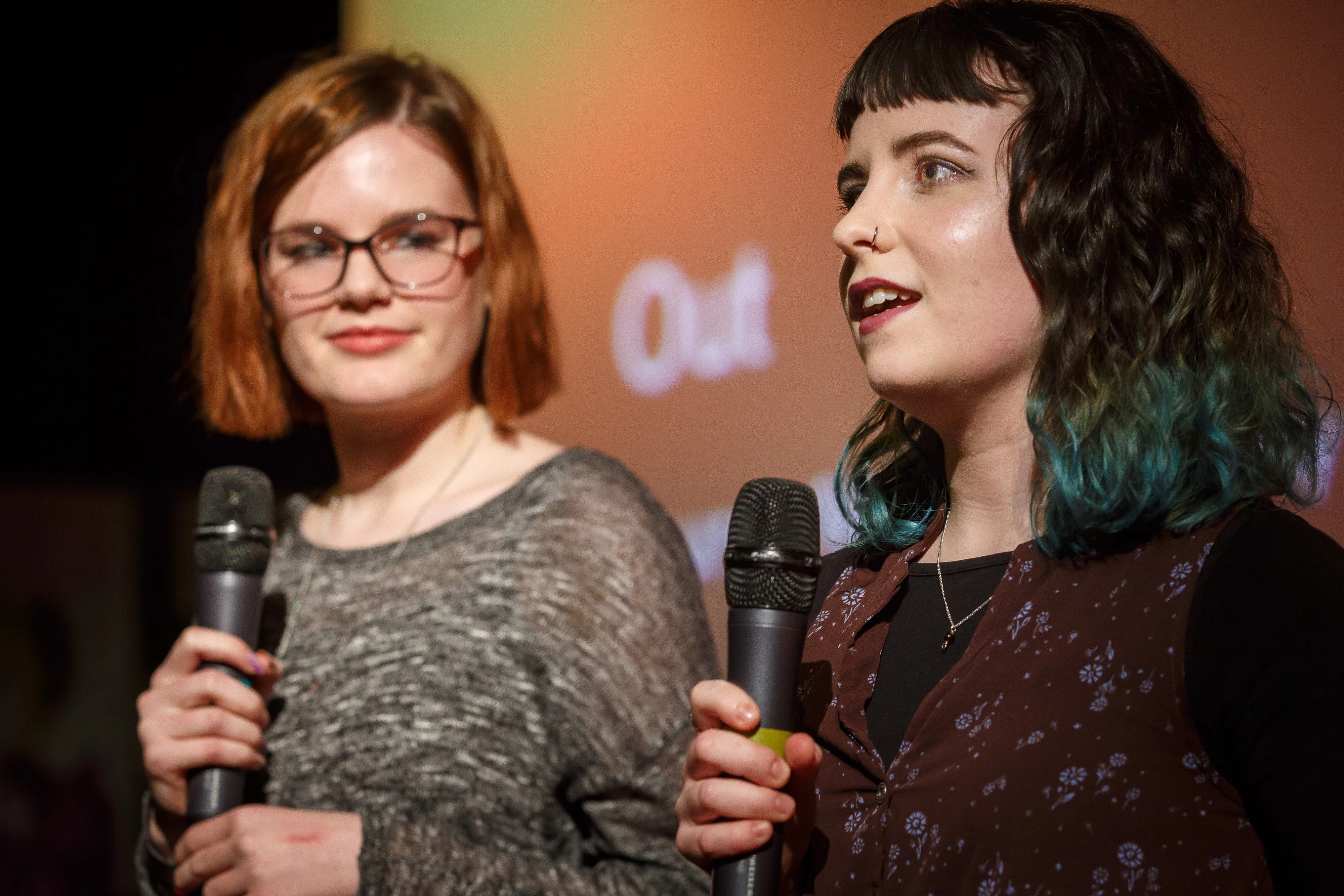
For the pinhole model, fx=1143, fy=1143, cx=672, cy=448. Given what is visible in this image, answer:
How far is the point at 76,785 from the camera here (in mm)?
2855

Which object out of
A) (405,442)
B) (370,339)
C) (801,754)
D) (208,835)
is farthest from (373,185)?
(801,754)

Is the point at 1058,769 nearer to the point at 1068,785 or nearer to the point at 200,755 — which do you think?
the point at 1068,785

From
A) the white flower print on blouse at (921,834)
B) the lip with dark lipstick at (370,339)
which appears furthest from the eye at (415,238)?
the white flower print on blouse at (921,834)

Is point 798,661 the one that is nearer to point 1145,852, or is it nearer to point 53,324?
point 1145,852

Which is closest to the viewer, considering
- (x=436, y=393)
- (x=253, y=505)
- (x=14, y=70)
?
(x=253, y=505)

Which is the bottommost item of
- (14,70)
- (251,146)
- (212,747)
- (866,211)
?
(212,747)

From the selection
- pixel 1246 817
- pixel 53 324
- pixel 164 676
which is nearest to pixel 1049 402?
pixel 1246 817

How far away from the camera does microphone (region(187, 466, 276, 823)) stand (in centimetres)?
162

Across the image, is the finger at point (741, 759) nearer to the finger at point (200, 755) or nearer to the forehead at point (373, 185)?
the finger at point (200, 755)

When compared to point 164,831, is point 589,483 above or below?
above

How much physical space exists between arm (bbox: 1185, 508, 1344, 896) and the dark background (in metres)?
2.45

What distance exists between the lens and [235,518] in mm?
1671

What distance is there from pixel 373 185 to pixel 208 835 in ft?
3.52

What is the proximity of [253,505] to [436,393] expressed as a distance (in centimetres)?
41
